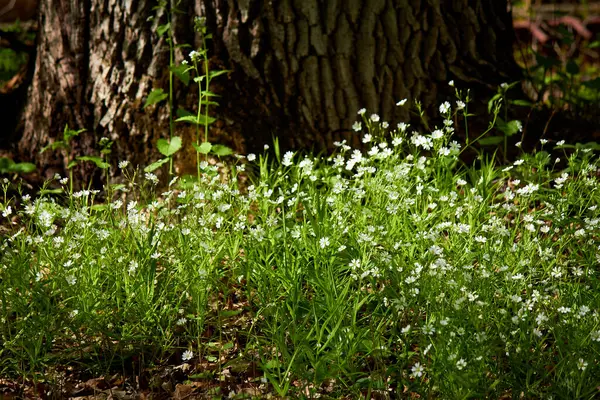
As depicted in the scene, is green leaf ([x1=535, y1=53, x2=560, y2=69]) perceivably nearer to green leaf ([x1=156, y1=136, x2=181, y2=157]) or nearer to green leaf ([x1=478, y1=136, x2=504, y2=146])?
green leaf ([x1=478, y1=136, x2=504, y2=146])

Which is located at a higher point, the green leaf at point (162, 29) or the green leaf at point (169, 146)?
the green leaf at point (162, 29)

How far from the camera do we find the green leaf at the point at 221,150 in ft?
12.3

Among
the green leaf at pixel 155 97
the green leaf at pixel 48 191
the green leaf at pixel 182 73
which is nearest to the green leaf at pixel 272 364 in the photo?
the green leaf at pixel 48 191

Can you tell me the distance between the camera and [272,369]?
8.99 ft

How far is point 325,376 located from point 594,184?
1610 mm

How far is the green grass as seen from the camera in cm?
258

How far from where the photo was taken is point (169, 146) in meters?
3.76

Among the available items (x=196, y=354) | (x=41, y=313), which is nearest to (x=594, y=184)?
(x=196, y=354)

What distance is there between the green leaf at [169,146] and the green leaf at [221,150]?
0.59ft

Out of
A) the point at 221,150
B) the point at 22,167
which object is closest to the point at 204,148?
the point at 221,150

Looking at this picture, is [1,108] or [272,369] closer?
[272,369]

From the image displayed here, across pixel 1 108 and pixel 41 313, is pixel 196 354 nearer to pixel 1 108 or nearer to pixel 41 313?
pixel 41 313

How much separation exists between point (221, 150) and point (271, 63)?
568 mm

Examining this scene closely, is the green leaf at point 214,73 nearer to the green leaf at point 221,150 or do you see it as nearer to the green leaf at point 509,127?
the green leaf at point 221,150
